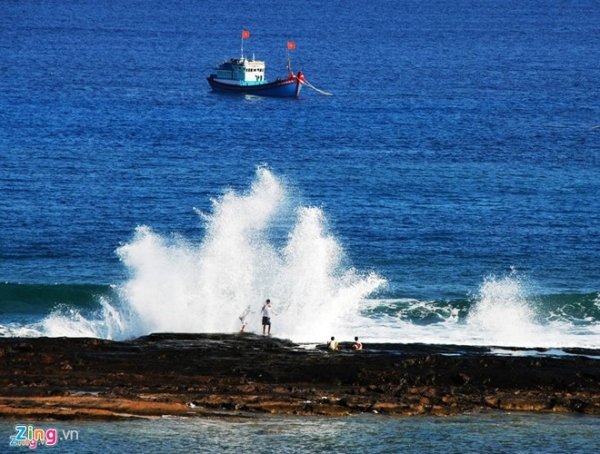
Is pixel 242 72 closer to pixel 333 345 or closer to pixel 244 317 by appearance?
pixel 244 317

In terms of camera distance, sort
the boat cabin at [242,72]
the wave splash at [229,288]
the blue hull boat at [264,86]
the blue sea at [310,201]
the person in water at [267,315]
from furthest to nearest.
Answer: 1. the boat cabin at [242,72]
2. the blue hull boat at [264,86]
3. the blue sea at [310,201]
4. the wave splash at [229,288]
5. the person in water at [267,315]

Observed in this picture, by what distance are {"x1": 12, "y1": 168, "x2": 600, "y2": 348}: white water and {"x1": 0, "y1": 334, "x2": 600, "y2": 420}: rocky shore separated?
3657 millimetres

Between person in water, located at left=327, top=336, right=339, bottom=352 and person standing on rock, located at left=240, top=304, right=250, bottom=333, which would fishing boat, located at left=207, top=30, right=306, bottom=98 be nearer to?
person standing on rock, located at left=240, top=304, right=250, bottom=333

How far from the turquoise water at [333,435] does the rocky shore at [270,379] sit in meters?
0.63

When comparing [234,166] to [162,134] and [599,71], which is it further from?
[599,71]

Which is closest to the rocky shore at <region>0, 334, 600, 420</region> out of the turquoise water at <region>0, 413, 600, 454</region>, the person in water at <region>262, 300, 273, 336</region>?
the turquoise water at <region>0, 413, 600, 454</region>

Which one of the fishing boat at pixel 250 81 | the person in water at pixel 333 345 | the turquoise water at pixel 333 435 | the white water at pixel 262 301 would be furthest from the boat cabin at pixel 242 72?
the turquoise water at pixel 333 435

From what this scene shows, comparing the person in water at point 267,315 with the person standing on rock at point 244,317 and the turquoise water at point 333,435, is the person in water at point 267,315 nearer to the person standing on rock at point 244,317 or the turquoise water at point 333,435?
the person standing on rock at point 244,317

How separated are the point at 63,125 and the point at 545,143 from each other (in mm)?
32040

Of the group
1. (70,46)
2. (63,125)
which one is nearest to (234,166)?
(63,125)

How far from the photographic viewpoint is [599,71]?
427 feet

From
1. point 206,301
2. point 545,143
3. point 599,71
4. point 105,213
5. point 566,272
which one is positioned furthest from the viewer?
point 599,71

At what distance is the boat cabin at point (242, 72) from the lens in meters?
116

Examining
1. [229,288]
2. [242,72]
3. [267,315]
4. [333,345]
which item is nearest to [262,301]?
[229,288]
